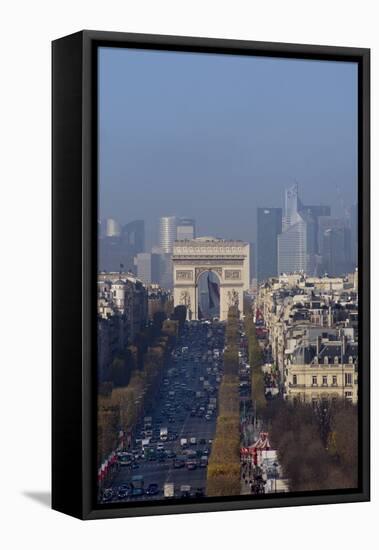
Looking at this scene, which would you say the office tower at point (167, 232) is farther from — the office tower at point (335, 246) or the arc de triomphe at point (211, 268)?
the office tower at point (335, 246)

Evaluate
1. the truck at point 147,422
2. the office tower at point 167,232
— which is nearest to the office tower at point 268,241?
the office tower at point 167,232

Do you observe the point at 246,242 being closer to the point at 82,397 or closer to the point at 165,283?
the point at 165,283

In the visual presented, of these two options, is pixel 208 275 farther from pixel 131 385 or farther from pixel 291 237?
pixel 131 385

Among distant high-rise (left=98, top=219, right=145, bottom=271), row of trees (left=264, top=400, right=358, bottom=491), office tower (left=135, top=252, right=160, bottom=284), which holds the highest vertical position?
distant high-rise (left=98, top=219, right=145, bottom=271)

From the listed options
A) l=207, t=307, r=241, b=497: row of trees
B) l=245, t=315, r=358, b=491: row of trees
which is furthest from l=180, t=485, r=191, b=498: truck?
l=245, t=315, r=358, b=491: row of trees

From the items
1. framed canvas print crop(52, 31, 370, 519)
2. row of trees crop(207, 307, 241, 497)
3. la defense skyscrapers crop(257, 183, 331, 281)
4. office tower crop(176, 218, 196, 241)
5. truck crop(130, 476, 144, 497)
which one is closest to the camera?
framed canvas print crop(52, 31, 370, 519)

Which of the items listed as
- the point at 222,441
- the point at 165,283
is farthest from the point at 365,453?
the point at 165,283

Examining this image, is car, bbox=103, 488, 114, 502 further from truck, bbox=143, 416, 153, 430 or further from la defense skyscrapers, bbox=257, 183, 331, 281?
la defense skyscrapers, bbox=257, 183, 331, 281
